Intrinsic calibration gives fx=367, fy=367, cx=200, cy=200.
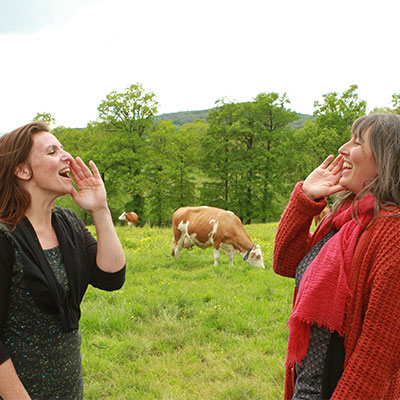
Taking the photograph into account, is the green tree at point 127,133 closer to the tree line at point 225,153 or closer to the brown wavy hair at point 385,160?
the tree line at point 225,153

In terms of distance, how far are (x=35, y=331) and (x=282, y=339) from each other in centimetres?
413

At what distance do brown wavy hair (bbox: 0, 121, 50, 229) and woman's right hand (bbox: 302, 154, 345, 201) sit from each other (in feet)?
5.60

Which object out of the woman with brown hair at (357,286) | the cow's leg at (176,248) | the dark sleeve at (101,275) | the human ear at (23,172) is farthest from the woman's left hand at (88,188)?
the cow's leg at (176,248)

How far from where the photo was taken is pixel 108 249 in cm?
241

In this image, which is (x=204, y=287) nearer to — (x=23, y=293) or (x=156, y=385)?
(x=156, y=385)

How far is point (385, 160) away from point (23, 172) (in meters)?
2.07

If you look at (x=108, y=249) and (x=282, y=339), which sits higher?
(x=108, y=249)

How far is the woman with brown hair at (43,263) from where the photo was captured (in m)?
2.01

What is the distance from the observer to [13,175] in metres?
2.18

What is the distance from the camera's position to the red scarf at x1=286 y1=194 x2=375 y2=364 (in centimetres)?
192

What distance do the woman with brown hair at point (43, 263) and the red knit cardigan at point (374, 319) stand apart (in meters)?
1.46

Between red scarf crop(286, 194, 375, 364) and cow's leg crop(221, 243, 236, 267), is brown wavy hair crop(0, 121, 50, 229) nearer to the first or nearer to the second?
red scarf crop(286, 194, 375, 364)

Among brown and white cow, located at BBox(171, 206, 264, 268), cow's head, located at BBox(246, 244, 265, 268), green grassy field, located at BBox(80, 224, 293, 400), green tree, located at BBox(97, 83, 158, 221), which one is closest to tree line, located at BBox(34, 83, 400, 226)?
green tree, located at BBox(97, 83, 158, 221)

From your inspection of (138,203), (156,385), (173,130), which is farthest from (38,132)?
(173,130)
